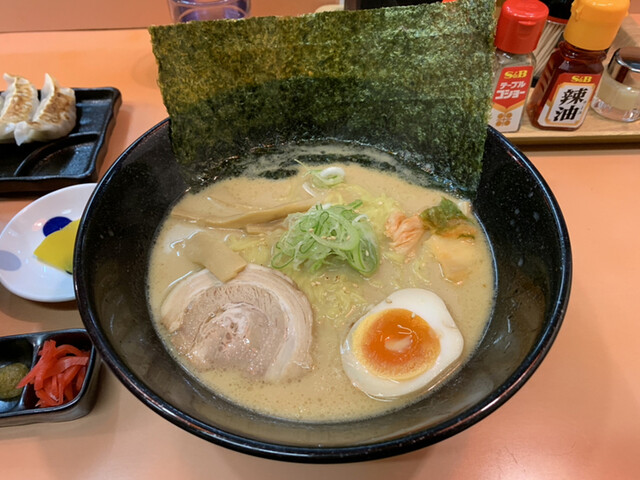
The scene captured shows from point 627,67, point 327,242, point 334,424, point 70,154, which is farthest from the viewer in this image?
point 70,154

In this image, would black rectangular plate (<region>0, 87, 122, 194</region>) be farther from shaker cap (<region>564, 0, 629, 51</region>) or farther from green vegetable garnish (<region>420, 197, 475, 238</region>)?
shaker cap (<region>564, 0, 629, 51</region>)

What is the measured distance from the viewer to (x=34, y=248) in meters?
1.45

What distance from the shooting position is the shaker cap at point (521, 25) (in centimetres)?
140

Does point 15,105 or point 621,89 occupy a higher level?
point 621,89

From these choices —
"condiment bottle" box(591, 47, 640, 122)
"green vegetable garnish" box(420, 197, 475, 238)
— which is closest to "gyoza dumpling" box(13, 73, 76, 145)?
"green vegetable garnish" box(420, 197, 475, 238)

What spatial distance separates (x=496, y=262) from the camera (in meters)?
1.28

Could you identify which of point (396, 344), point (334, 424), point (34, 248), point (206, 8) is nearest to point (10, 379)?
point (34, 248)

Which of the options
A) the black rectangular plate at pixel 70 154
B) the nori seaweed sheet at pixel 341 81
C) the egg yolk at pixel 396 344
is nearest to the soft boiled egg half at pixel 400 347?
the egg yolk at pixel 396 344

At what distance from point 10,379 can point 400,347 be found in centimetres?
93

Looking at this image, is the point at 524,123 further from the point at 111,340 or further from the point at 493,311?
the point at 111,340

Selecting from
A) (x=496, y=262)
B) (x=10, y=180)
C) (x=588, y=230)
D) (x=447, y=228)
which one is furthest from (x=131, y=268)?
(x=588, y=230)

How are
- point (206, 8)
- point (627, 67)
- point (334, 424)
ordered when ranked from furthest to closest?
point (206, 8) → point (627, 67) → point (334, 424)

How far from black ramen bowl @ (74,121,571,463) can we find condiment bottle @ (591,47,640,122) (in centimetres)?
81

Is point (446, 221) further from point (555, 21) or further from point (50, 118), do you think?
point (50, 118)
